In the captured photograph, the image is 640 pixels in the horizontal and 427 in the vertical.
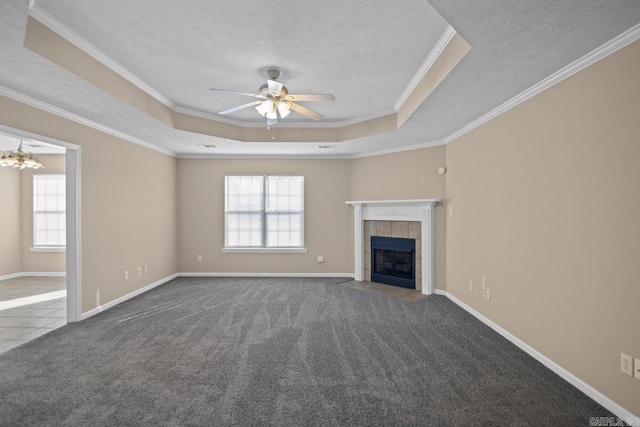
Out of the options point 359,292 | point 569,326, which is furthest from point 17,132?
point 569,326

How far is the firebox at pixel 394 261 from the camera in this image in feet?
17.2

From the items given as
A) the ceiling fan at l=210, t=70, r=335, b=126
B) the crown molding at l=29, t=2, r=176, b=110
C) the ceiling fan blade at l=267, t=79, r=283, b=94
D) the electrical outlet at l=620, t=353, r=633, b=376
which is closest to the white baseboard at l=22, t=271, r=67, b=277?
the crown molding at l=29, t=2, r=176, b=110

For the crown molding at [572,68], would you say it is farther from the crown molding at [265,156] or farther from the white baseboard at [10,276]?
the white baseboard at [10,276]

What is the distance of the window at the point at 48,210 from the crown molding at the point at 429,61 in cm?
692

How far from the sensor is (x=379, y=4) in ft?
6.79

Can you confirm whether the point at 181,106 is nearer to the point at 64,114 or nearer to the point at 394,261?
the point at 64,114

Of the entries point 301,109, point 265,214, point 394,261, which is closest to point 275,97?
point 301,109

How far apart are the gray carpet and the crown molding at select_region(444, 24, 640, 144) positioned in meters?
2.41

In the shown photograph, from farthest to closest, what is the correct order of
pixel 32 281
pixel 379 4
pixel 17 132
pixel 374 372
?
pixel 32 281, pixel 17 132, pixel 374 372, pixel 379 4

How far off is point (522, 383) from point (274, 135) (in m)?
4.34

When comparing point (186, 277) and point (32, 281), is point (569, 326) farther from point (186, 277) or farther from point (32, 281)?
point (32, 281)

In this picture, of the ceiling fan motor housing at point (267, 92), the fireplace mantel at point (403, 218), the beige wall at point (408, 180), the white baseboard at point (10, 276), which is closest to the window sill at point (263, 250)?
the fireplace mantel at point (403, 218)

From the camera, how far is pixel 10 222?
6.08 metres

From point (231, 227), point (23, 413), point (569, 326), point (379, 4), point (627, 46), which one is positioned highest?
point (379, 4)
